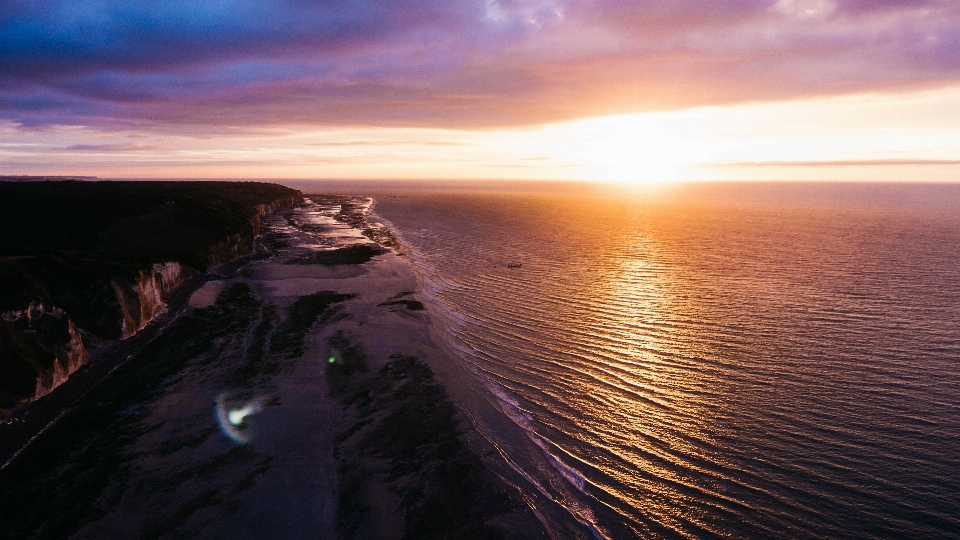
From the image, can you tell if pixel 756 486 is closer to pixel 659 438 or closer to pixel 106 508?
pixel 659 438

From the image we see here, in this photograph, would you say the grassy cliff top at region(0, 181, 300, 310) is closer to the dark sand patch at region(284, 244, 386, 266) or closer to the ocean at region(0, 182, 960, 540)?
the ocean at region(0, 182, 960, 540)

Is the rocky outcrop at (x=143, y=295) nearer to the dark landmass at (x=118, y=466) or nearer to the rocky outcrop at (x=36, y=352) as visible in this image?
the rocky outcrop at (x=36, y=352)

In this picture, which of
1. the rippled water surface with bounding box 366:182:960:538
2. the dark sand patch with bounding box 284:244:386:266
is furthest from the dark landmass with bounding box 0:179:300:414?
the rippled water surface with bounding box 366:182:960:538

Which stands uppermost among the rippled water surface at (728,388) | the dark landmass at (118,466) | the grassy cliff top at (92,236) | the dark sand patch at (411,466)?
the grassy cliff top at (92,236)

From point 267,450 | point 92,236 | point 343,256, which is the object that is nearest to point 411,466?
point 267,450

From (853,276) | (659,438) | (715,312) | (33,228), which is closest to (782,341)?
(715,312)

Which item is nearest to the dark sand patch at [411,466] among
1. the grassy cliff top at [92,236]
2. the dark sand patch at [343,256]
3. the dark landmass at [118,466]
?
the dark landmass at [118,466]
